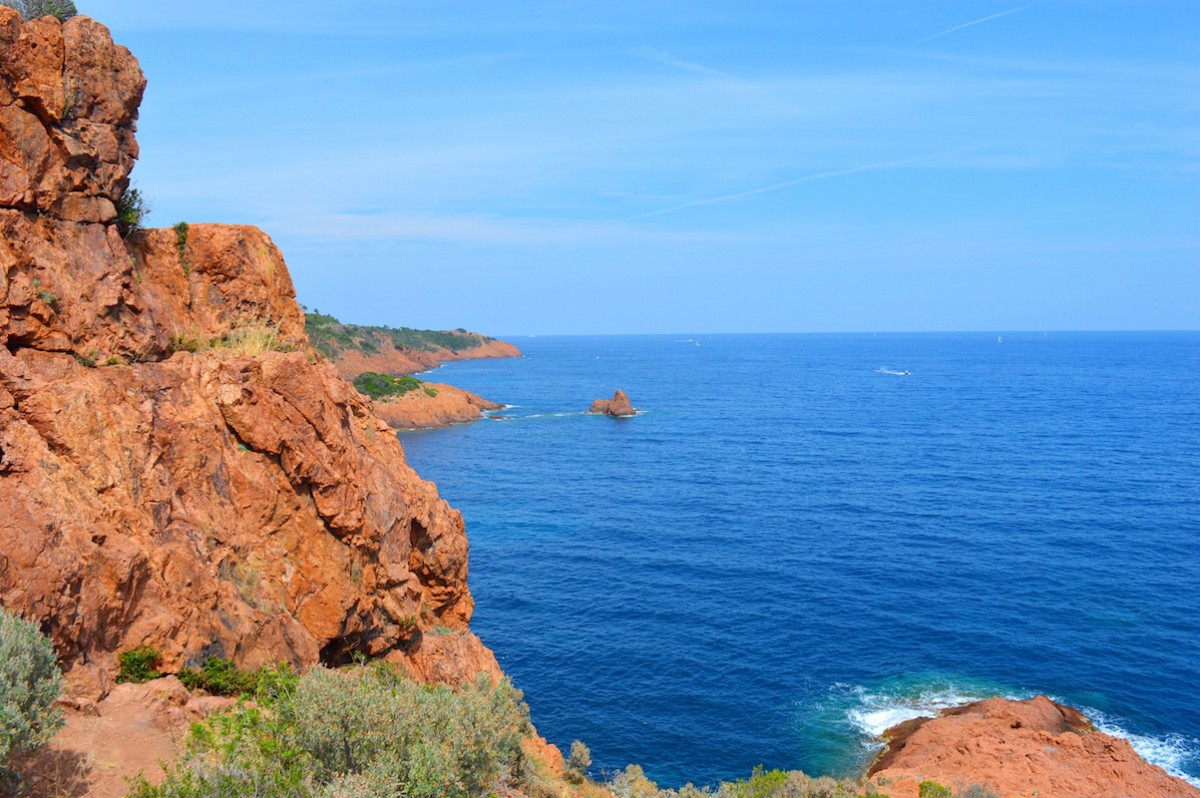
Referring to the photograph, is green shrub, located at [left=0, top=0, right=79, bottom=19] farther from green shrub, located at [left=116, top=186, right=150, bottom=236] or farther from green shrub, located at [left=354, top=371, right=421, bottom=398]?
green shrub, located at [left=354, top=371, right=421, bottom=398]

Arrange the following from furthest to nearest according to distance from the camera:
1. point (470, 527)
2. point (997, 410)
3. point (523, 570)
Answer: point (997, 410) → point (470, 527) → point (523, 570)

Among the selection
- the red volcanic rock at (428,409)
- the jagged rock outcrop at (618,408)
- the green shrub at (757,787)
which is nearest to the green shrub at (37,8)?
the green shrub at (757,787)

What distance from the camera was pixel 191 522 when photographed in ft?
54.7

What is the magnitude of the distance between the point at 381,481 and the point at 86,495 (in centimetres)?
756

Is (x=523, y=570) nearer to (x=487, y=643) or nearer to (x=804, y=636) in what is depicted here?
(x=487, y=643)

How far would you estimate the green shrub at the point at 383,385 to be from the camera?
133 metres

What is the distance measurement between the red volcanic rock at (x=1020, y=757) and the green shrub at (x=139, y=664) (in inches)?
1029

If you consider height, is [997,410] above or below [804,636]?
above

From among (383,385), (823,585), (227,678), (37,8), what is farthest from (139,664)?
(383,385)

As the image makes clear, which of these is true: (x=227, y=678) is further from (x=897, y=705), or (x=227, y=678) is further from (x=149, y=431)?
(x=897, y=705)

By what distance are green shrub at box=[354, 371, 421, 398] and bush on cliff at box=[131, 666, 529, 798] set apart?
122 metres

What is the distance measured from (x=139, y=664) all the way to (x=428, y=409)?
386 feet

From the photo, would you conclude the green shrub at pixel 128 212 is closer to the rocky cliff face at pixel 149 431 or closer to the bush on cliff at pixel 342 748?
the rocky cliff face at pixel 149 431

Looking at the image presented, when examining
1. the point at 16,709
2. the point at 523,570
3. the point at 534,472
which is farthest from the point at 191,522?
the point at 534,472
